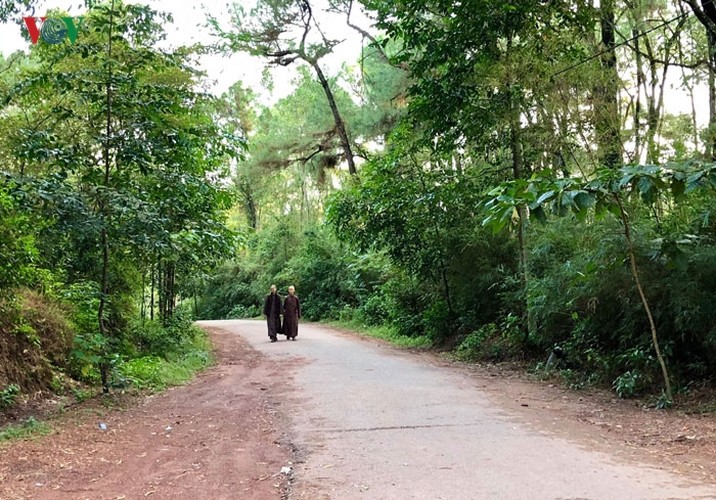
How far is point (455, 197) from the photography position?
13.6m

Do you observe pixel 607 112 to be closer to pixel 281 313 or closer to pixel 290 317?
pixel 290 317

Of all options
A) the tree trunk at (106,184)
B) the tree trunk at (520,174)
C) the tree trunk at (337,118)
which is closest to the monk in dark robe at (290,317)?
the tree trunk at (520,174)

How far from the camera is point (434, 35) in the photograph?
34.2 feet

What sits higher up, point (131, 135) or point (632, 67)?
point (632, 67)

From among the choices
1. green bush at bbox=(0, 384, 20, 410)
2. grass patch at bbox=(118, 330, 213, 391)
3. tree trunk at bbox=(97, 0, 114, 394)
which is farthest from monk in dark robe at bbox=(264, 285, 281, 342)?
green bush at bbox=(0, 384, 20, 410)

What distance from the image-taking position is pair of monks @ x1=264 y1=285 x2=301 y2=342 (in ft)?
57.6

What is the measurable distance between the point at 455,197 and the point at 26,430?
997cm

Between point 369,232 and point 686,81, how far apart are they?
8394 mm

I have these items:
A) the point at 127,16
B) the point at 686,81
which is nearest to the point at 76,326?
the point at 127,16

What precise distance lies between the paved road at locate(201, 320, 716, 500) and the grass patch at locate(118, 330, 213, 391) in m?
2.39

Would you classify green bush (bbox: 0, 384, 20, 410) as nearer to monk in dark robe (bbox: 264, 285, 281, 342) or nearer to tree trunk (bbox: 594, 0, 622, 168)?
tree trunk (bbox: 594, 0, 622, 168)

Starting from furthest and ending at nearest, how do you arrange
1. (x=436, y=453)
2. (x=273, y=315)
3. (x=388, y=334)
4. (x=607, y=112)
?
(x=388, y=334) < (x=273, y=315) < (x=607, y=112) < (x=436, y=453)

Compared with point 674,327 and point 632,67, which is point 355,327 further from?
point 674,327

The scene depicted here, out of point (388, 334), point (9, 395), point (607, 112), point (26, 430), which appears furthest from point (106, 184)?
point (388, 334)
